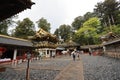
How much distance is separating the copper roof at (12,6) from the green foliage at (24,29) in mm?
52461

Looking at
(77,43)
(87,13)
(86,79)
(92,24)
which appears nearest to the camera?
(86,79)

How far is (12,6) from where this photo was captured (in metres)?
5.78

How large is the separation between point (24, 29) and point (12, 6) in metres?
54.8

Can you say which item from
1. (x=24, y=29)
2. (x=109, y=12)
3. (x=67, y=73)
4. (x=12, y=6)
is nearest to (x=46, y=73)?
(x=67, y=73)

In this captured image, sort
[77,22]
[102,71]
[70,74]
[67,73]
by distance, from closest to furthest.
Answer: [70,74] < [67,73] < [102,71] < [77,22]

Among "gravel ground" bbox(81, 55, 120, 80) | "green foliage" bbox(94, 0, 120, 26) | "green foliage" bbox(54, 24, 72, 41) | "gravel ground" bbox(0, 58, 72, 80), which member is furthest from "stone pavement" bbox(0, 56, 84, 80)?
"green foliage" bbox(54, 24, 72, 41)

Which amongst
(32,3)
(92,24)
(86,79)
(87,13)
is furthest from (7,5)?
(87,13)

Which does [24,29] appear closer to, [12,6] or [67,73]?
[67,73]

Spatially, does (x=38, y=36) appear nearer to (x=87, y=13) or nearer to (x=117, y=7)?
(x=117, y=7)

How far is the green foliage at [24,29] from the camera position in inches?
2305

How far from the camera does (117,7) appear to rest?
208 ft

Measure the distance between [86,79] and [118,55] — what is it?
19062mm

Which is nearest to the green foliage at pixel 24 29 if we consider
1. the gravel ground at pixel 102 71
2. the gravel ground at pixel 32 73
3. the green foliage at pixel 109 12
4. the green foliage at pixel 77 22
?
the green foliage at pixel 77 22

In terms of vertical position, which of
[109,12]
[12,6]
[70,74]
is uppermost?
[109,12]
